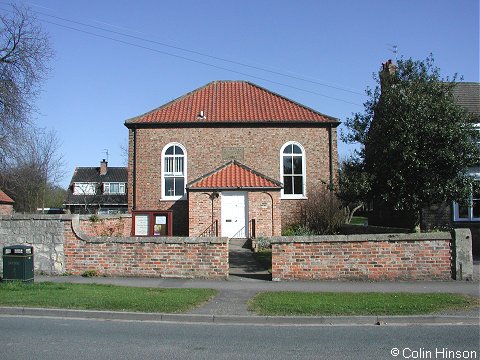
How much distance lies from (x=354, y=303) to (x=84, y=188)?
6147 cm

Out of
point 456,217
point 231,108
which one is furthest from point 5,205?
point 456,217

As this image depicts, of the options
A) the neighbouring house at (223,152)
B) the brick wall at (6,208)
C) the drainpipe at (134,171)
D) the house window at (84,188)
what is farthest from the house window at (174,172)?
the house window at (84,188)

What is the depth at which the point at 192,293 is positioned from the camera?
11.5 metres

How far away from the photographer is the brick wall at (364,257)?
13445 mm

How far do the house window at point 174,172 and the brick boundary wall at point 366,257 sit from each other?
1403 centimetres

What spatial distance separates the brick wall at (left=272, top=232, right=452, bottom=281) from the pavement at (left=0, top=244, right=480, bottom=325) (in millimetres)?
315

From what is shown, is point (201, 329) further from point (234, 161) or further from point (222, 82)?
point (222, 82)

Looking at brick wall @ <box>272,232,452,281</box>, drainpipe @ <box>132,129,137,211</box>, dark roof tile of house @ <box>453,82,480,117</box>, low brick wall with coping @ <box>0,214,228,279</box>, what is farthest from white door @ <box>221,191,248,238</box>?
dark roof tile of house @ <box>453,82,480,117</box>

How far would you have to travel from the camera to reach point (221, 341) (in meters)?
7.67

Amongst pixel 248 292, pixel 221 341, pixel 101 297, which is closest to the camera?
pixel 221 341

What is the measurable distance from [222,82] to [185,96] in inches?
124

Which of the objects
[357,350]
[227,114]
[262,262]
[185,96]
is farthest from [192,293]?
[185,96]

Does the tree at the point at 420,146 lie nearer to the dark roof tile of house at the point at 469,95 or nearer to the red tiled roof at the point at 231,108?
the dark roof tile of house at the point at 469,95

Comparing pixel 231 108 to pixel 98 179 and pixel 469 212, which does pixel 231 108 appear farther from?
pixel 98 179
